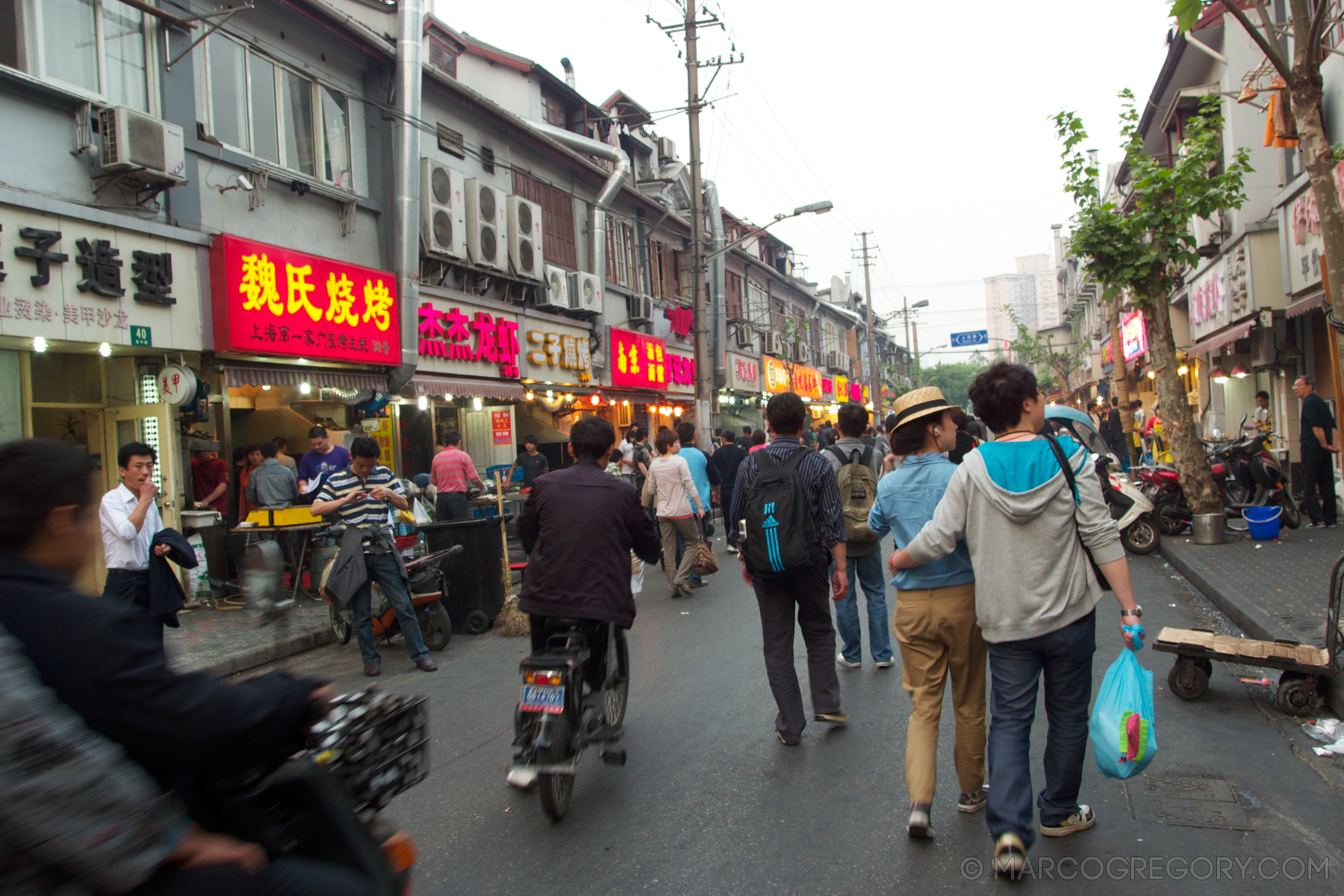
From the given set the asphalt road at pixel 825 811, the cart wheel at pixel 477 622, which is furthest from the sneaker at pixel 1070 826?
the cart wheel at pixel 477 622

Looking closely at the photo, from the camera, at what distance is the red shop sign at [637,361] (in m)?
21.6

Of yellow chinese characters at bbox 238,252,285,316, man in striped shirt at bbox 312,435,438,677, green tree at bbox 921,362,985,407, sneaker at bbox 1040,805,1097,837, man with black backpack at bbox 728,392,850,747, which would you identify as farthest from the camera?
green tree at bbox 921,362,985,407

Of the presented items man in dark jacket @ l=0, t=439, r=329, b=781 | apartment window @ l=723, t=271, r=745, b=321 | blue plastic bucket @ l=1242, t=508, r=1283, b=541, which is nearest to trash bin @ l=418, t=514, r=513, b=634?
man in dark jacket @ l=0, t=439, r=329, b=781

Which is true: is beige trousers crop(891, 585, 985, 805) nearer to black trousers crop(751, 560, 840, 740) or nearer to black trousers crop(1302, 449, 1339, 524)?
black trousers crop(751, 560, 840, 740)

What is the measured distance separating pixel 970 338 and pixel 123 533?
5544cm

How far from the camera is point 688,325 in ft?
89.5

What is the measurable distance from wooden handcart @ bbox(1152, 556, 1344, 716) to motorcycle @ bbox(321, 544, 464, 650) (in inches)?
222

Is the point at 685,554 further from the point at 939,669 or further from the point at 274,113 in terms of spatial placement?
the point at 274,113

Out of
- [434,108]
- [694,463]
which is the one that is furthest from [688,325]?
[694,463]

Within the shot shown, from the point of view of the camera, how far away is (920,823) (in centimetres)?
367

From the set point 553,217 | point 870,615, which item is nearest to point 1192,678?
point 870,615

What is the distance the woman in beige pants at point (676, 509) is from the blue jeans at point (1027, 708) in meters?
6.43

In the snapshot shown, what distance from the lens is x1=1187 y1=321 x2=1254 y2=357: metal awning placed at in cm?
1405

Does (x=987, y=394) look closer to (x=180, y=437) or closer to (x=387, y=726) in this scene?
(x=387, y=726)
